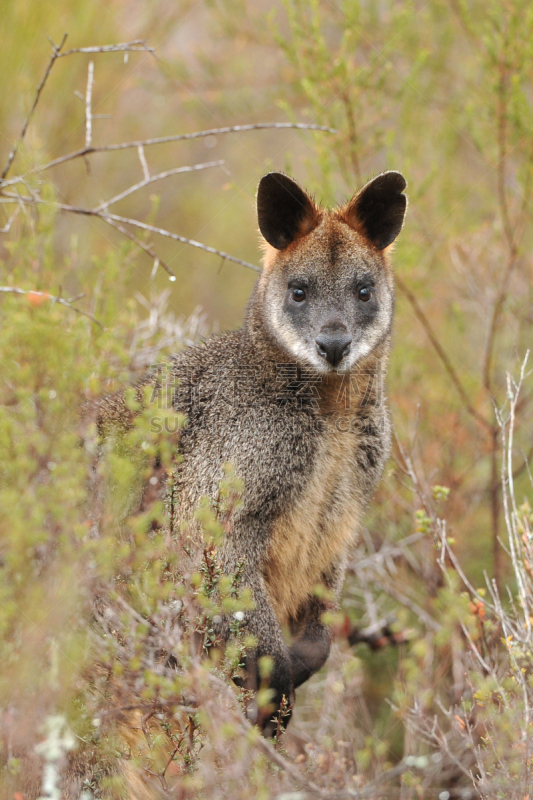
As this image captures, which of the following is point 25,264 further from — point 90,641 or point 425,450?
point 425,450

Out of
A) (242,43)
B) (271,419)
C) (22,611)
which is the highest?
(242,43)

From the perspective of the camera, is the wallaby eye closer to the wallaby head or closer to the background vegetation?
the wallaby head

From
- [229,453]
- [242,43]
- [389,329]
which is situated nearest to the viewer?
[229,453]

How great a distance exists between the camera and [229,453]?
4102 mm

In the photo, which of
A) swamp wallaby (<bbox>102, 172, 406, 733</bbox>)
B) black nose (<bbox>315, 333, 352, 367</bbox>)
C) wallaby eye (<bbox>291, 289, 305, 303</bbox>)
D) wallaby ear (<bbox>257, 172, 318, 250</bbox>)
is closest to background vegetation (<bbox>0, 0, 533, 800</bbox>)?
swamp wallaby (<bbox>102, 172, 406, 733</bbox>)

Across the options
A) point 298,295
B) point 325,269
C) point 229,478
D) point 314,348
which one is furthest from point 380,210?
point 229,478

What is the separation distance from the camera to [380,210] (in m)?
4.70

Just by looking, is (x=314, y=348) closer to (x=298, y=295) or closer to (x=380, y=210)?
(x=298, y=295)

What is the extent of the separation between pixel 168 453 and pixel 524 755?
71.1 inches

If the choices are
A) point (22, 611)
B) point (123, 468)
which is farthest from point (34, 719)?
point (123, 468)

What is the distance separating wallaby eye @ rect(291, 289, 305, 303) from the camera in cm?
446

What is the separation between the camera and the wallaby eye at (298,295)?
446 centimetres

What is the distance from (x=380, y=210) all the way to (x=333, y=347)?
1086 mm

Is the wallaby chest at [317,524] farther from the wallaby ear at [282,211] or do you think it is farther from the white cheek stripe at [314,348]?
the wallaby ear at [282,211]
